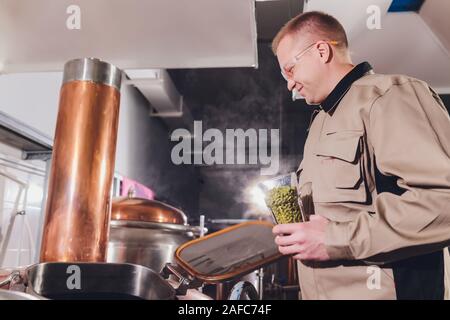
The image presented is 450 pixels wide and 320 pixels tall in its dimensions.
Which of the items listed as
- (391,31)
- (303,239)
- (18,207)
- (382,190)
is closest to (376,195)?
(382,190)

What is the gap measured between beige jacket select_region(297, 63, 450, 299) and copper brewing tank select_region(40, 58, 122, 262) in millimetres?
637

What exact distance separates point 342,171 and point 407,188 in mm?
179

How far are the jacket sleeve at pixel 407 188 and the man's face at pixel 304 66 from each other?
0.26 m

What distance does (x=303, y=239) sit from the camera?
800 millimetres

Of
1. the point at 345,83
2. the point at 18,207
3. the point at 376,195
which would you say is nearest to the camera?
the point at 376,195

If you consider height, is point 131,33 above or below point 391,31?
below

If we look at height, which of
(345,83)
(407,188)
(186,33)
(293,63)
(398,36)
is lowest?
(407,188)

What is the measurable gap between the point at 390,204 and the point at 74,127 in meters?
0.94

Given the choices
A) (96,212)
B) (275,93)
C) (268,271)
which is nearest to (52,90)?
(96,212)

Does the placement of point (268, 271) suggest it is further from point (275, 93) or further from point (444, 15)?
point (444, 15)

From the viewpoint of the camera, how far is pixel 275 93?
4.35m

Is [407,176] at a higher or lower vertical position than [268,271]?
higher

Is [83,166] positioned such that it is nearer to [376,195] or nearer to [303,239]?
[303,239]
